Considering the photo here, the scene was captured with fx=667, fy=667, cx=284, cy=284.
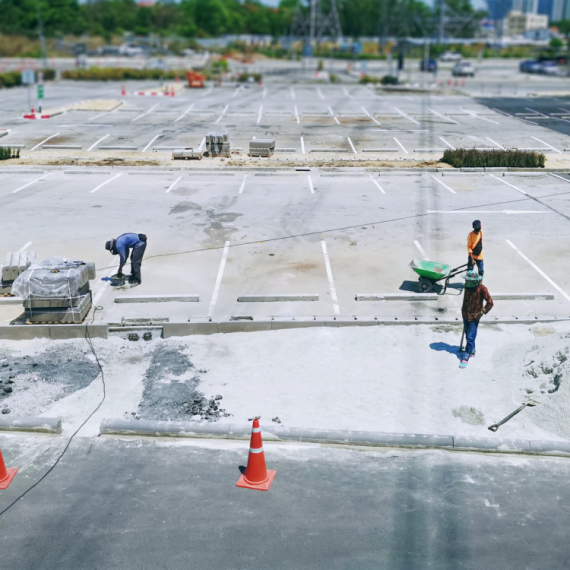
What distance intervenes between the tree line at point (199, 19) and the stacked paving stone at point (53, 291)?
359ft

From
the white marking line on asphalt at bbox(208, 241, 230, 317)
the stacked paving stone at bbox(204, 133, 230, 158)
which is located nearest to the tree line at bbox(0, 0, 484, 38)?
the stacked paving stone at bbox(204, 133, 230, 158)

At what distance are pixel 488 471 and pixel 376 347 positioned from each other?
3479mm

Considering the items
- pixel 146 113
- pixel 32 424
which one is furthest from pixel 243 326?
pixel 146 113

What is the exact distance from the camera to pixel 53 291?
1148 cm

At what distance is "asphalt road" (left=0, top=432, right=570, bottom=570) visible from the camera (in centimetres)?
660

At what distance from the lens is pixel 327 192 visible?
21.7 meters

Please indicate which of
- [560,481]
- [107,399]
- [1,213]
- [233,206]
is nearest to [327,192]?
[233,206]

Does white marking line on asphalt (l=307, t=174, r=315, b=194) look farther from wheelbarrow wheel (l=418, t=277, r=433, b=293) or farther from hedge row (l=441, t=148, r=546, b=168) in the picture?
wheelbarrow wheel (l=418, t=277, r=433, b=293)

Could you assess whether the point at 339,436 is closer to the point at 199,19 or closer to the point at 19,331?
the point at 19,331

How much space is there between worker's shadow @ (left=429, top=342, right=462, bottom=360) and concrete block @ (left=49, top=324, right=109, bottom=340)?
5641 millimetres

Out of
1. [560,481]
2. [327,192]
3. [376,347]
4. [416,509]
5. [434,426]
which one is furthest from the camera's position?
[327,192]

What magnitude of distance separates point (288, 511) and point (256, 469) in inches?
26.0

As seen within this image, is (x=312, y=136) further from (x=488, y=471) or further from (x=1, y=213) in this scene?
(x=488, y=471)

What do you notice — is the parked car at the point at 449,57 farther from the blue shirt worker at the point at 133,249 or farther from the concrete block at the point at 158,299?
the concrete block at the point at 158,299
